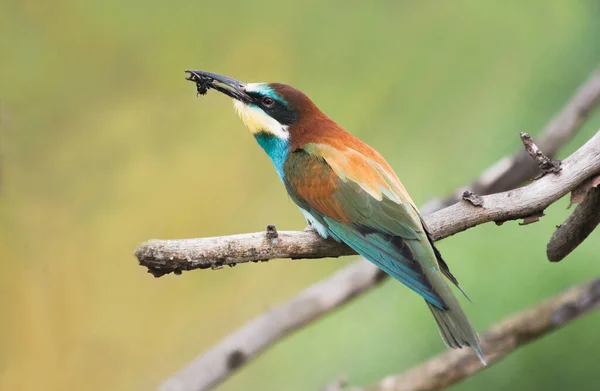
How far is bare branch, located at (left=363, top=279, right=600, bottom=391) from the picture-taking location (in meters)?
2.17

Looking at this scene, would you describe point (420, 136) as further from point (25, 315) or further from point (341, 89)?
point (25, 315)

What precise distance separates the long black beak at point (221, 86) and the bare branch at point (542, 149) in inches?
31.4

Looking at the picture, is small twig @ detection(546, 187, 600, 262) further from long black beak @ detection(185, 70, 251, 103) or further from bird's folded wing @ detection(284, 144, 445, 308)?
long black beak @ detection(185, 70, 251, 103)

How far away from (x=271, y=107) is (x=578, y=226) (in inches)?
31.1

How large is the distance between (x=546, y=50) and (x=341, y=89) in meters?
0.86

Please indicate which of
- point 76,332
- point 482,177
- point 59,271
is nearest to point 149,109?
point 59,271

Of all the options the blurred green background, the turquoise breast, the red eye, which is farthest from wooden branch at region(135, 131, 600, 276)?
the blurred green background

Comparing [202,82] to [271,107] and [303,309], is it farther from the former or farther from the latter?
[303,309]

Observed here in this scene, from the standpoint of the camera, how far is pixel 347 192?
5.82 feet

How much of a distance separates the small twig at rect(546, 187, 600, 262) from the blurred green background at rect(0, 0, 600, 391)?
1.12m

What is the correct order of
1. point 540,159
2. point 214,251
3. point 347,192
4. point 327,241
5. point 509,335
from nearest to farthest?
point 214,251
point 540,159
point 327,241
point 347,192
point 509,335

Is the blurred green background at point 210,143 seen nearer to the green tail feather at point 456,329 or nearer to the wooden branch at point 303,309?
the wooden branch at point 303,309

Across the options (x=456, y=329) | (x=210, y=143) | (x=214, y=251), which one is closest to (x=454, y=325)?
(x=456, y=329)

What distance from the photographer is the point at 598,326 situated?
2.63 m
